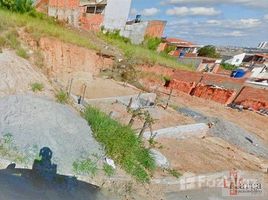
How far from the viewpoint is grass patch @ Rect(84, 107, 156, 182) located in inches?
251

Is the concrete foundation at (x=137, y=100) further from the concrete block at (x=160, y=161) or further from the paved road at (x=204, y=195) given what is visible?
the paved road at (x=204, y=195)

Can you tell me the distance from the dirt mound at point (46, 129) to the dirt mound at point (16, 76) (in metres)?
0.73

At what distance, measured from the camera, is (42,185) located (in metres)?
5.17

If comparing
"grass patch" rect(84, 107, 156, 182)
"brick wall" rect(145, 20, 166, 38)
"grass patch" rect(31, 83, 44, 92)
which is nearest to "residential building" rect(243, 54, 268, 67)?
"brick wall" rect(145, 20, 166, 38)

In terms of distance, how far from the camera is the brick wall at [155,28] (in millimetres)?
32188

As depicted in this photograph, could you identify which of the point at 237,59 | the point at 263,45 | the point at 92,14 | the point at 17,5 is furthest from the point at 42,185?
the point at 263,45

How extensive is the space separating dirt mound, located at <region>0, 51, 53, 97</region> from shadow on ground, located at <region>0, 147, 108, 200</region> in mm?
3064

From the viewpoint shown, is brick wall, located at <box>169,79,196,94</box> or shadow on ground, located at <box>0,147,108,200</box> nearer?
shadow on ground, located at <box>0,147,108,200</box>

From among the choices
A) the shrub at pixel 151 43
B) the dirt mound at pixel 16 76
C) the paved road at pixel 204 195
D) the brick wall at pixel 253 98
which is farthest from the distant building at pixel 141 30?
the paved road at pixel 204 195

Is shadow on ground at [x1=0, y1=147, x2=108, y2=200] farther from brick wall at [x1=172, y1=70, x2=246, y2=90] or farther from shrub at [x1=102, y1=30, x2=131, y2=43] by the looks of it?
shrub at [x1=102, y1=30, x2=131, y2=43]

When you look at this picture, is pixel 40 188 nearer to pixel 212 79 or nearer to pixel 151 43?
pixel 212 79

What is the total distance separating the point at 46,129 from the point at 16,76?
10.5 ft

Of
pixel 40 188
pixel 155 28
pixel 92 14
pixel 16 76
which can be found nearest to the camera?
pixel 40 188

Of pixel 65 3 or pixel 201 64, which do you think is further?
pixel 201 64
